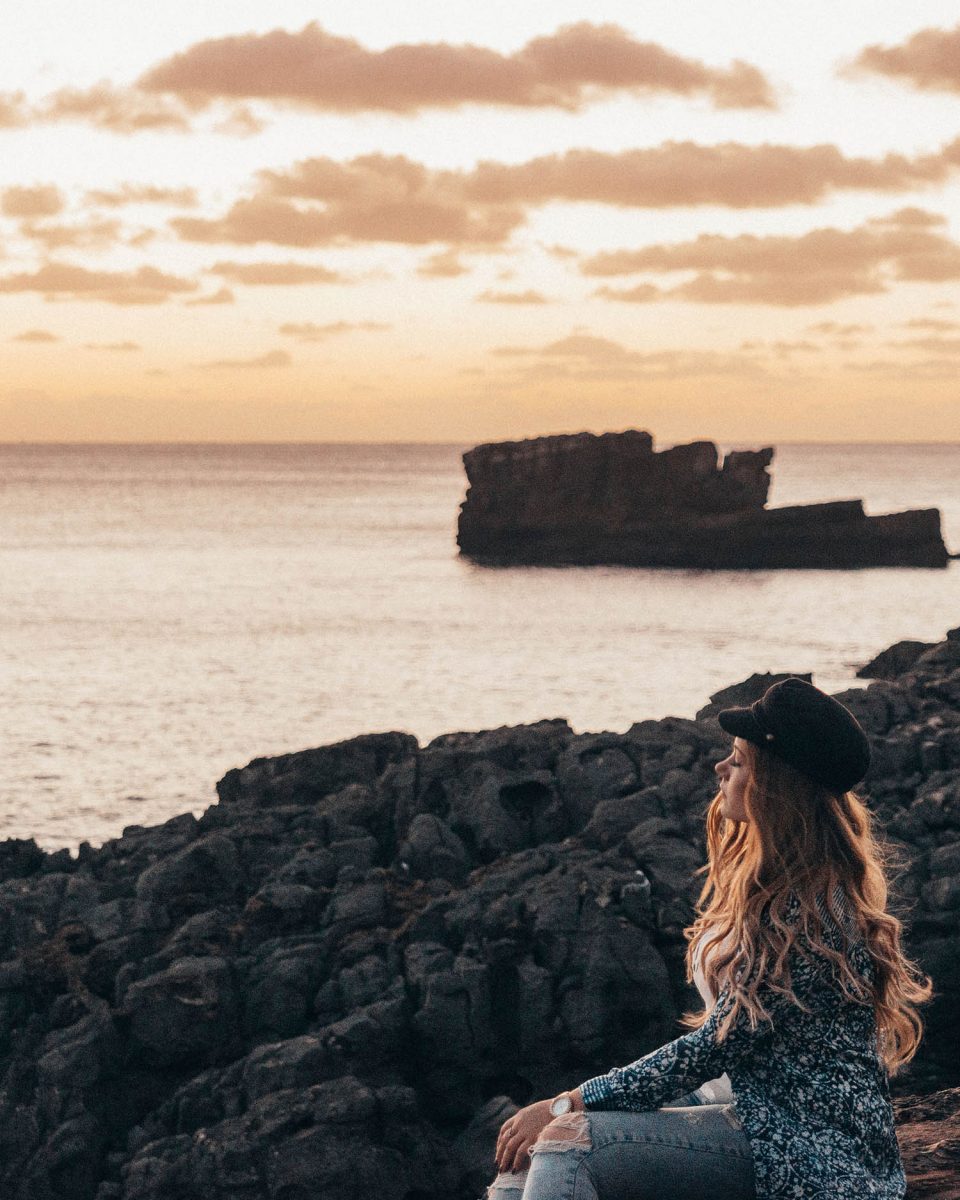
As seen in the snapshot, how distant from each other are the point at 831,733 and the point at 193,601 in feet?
218

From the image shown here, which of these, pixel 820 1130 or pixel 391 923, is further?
pixel 391 923

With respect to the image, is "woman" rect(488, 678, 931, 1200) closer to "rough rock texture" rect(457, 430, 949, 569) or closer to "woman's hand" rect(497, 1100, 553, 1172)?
"woman's hand" rect(497, 1100, 553, 1172)

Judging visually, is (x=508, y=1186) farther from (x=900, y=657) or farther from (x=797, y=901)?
(x=900, y=657)

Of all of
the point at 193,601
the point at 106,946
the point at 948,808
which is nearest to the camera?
the point at 106,946

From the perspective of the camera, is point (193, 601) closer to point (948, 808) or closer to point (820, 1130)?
point (948, 808)

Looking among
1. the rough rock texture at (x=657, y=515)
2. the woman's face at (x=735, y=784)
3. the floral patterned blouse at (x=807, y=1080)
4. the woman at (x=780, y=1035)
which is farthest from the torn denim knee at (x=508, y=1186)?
the rough rock texture at (x=657, y=515)

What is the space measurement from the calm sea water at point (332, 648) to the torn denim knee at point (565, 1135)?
21.5m

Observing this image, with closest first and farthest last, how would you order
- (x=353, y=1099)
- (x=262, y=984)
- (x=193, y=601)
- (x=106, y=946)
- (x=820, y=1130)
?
(x=820, y=1130), (x=353, y=1099), (x=262, y=984), (x=106, y=946), (x=193, y=601)

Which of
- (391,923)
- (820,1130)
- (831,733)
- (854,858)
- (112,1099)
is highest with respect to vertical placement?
(831,733)

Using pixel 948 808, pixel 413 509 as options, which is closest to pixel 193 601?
pixel 948 808

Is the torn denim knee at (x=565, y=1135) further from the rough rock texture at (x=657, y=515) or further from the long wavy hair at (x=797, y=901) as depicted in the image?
the rough rock texture at (x=657, y=515)

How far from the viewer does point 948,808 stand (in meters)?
16.1

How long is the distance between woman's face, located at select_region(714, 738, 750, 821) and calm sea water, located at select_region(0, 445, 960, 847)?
21653 mm

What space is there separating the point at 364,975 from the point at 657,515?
74589 millimetres
